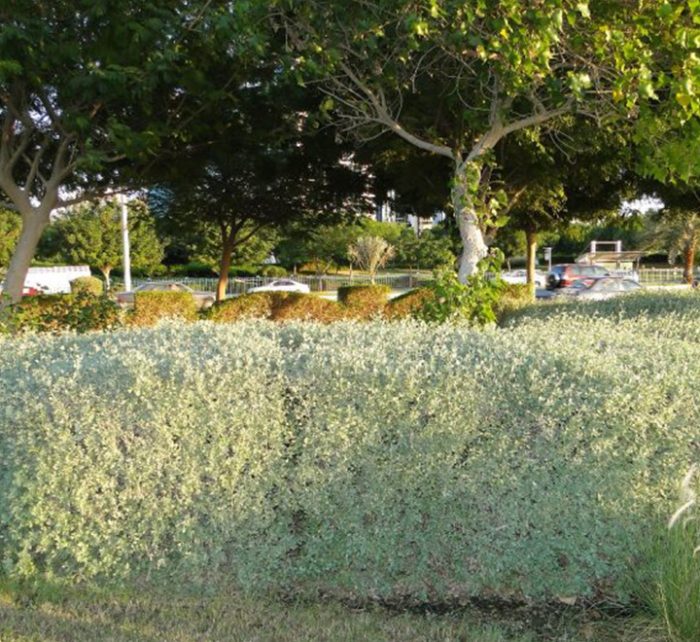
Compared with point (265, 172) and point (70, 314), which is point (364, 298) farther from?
point (70, 314)

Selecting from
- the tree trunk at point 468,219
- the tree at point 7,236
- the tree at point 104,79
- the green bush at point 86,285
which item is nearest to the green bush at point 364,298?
the green bush at point 86,285

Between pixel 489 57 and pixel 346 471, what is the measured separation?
4.62 meters

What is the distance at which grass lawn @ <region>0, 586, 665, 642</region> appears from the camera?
108 inches

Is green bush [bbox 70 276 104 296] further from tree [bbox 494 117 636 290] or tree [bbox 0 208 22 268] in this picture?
tree [bbox 0 208 22 268]

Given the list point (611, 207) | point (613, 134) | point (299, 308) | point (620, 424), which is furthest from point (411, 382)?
point (611, 207)

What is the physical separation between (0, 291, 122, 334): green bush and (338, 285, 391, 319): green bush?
18.7 ft

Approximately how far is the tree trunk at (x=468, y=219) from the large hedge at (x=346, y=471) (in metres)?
3.88

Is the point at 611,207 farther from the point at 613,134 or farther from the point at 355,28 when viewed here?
the point at 355,28

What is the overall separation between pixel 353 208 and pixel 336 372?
12.8 meters

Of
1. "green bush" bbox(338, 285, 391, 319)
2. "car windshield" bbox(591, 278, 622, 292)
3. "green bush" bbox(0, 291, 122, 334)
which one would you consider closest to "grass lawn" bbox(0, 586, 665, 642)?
"green bush" bbox(0, 291, 122, 334)

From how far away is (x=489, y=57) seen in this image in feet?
20.9

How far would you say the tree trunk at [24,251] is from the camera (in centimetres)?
965

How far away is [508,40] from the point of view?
5898mm

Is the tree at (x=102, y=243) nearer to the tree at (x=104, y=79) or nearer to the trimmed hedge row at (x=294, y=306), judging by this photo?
the trimmed hedge row at (x=294, y=306)
